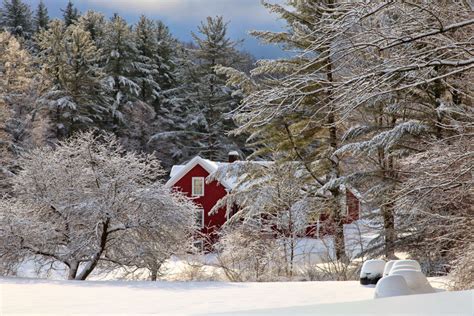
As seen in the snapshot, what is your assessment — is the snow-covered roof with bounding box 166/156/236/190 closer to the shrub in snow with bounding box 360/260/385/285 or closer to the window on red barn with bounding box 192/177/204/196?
the window on red barn with bounding box 192/177/204/196

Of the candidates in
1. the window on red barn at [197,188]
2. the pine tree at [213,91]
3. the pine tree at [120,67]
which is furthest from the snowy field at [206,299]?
the pine tree at [120,67]

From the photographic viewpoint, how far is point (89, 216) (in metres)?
8.74

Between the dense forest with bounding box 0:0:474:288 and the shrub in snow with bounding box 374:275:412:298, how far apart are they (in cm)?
146

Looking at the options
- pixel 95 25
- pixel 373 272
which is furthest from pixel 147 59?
pixel 373 272

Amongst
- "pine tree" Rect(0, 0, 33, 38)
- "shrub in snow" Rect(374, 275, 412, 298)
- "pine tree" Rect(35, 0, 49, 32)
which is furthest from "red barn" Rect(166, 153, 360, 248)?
"shrub in snow" Rect(374, 275, 412, 298)

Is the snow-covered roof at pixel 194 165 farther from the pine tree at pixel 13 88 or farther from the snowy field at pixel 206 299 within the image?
the snowy field at pixel 206 299

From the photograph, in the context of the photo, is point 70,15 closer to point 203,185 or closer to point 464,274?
point 203,185

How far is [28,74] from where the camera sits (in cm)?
1848

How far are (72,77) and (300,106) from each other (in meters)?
13.8

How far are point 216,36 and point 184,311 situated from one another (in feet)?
43.8

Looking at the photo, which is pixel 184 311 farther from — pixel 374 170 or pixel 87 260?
pixel 374 170

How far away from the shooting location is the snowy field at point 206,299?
2.08 m

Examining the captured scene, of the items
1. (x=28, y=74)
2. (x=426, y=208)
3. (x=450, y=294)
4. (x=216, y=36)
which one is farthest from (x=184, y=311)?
(x=28, y=74)

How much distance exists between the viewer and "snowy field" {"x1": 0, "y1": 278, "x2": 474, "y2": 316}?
208 centimetres
